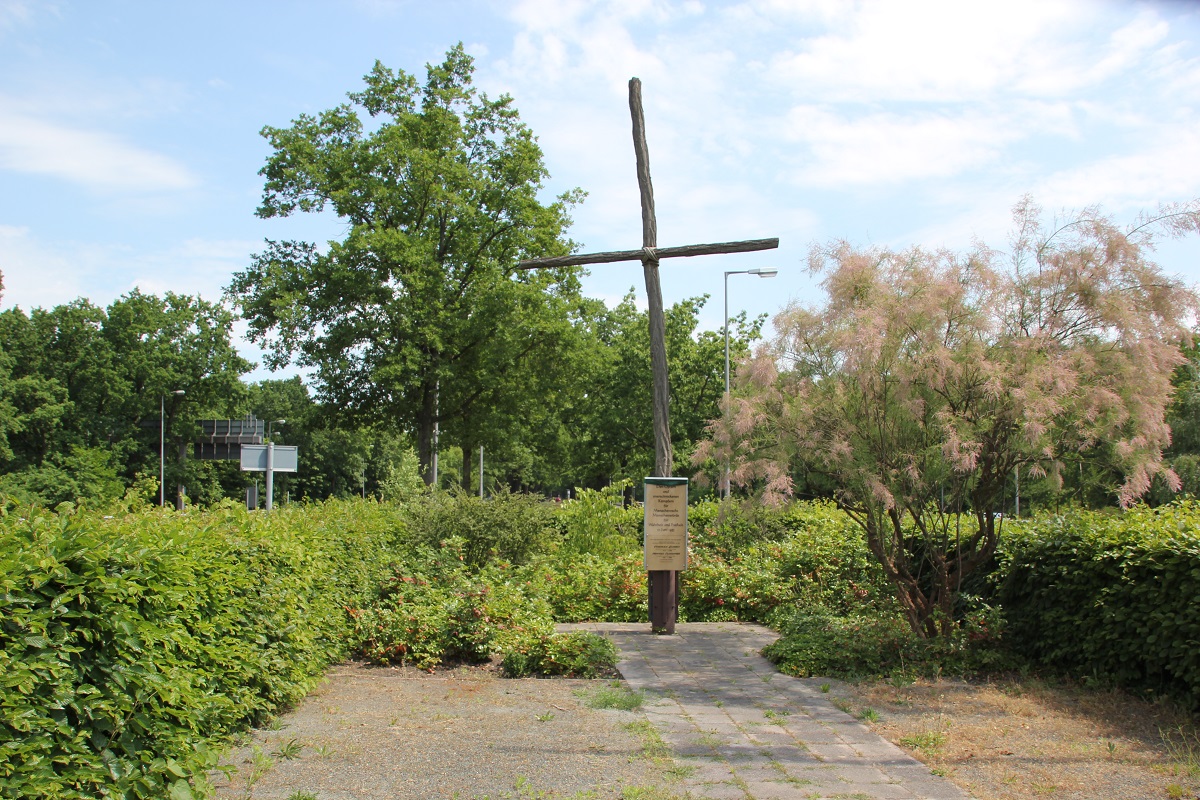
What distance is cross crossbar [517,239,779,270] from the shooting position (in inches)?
408

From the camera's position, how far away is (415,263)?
74.0 feet

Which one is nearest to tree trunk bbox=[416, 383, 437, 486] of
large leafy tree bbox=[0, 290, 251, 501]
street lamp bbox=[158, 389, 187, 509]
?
street lamp bbox=[158, 389, 187, 509]

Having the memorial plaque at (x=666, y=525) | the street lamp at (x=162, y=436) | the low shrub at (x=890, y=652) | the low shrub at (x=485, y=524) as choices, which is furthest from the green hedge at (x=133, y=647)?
the street lamp at (x=162, y=436)

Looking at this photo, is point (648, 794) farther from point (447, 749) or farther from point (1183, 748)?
point (1183, 748)

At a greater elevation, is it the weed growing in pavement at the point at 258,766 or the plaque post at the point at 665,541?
the plaque post at the point at 665,541

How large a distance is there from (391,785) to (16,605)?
2.12 meters

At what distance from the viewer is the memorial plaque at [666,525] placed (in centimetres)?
997

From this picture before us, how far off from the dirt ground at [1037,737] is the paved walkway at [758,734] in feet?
0.79

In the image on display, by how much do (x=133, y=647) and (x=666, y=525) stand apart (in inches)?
263

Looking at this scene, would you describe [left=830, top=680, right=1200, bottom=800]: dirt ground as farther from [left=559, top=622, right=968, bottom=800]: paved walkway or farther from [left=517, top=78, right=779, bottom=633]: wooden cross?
[left=517, top=78, right=779, bottom=633]: wooden cross

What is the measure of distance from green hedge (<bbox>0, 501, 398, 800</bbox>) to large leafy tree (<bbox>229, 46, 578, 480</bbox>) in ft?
54.3

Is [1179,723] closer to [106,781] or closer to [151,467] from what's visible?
[106,781]

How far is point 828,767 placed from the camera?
5.22 meters

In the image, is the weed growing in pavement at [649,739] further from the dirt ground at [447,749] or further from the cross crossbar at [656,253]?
the cross crossbar at [656,253]
